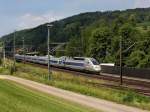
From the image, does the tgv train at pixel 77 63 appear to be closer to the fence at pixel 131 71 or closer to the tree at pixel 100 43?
the fence at pixel 131 71

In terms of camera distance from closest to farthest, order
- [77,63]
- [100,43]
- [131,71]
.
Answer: [131,71], [77,63], [100,43]

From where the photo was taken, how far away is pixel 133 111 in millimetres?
37406

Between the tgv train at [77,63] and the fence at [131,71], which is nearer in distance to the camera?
the fence at [131,71]

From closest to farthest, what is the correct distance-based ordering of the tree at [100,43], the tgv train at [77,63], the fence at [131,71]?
the fence at [131,71] → the tgv train at [77,63] → the tree at [100,43]

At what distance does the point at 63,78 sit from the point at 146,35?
50.7 metres

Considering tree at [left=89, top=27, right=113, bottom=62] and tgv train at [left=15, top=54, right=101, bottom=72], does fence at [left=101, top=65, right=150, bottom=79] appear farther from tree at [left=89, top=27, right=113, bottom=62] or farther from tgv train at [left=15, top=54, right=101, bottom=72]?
tree at [left=89, top=27, right=113, bottom=62]

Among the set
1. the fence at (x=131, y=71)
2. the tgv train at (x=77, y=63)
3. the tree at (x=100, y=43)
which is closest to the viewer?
the fence at (x=131, y=71)

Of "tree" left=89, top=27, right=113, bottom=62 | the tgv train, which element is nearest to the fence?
the tgv train

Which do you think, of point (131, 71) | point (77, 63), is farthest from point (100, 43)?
point (131, 71)

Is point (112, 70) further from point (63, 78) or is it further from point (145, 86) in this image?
point (145, 86)

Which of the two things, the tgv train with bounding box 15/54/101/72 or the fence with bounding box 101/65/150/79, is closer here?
the fence with bounding box 101/65/150/79

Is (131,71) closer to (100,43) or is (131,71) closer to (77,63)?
(77,63)

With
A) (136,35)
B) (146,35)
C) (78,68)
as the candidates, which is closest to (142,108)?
(78,68)

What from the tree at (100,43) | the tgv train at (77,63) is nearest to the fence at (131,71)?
the tgv train at (77,63)
